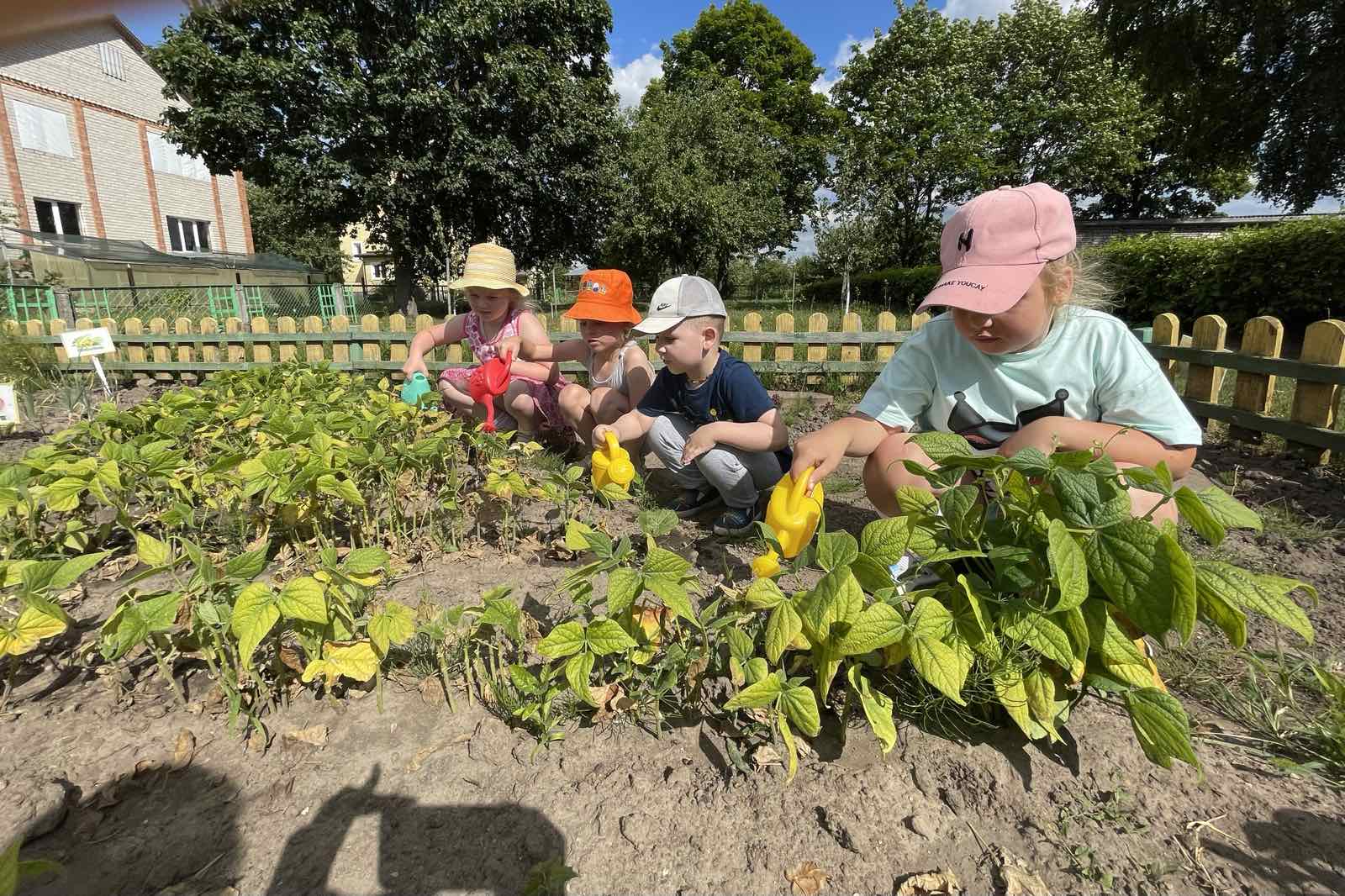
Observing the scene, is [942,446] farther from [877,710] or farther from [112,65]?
[112,65]

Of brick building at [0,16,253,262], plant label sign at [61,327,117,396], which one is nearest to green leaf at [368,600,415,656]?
plant label sign at [61,327,117,396]

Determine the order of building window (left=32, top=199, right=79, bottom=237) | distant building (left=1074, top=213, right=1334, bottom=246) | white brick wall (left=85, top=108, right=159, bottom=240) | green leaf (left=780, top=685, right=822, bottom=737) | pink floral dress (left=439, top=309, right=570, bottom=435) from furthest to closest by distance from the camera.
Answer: white brick wall (left=85, top=108, right=159, bottom=240) < building window (left=32, top=199, right=79, bottom=237) < distant building (left=1074, top=213, right=1334, bottom=246) < pink floral dress (left=439, top=309, right=570, bottom=435) < green leaf (left=780, top=685, right=822, bottom=737)

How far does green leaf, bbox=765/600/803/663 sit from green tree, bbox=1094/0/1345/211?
11.9 metres

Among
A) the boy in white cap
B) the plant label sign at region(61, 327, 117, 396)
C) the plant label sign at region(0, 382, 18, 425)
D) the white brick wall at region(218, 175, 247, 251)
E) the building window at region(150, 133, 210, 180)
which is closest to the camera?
the boy in white cap

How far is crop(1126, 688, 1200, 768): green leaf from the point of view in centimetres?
98

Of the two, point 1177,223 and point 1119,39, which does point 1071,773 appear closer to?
point 1119,39

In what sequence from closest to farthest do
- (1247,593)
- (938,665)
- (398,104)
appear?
(1247,593) < (938,665) < (398,104)

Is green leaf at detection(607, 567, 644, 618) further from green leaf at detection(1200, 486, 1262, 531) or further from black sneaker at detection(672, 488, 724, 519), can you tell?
black sneaker at detection(672, 488, 724, 519)

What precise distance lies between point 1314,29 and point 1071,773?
1239 centimetres

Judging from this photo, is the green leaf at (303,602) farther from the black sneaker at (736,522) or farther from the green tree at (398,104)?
the green tree at (398,104)

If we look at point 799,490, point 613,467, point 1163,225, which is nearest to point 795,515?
point 799,490

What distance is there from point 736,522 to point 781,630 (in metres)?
1.40

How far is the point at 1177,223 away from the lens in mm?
18844

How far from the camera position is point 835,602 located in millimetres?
1106
